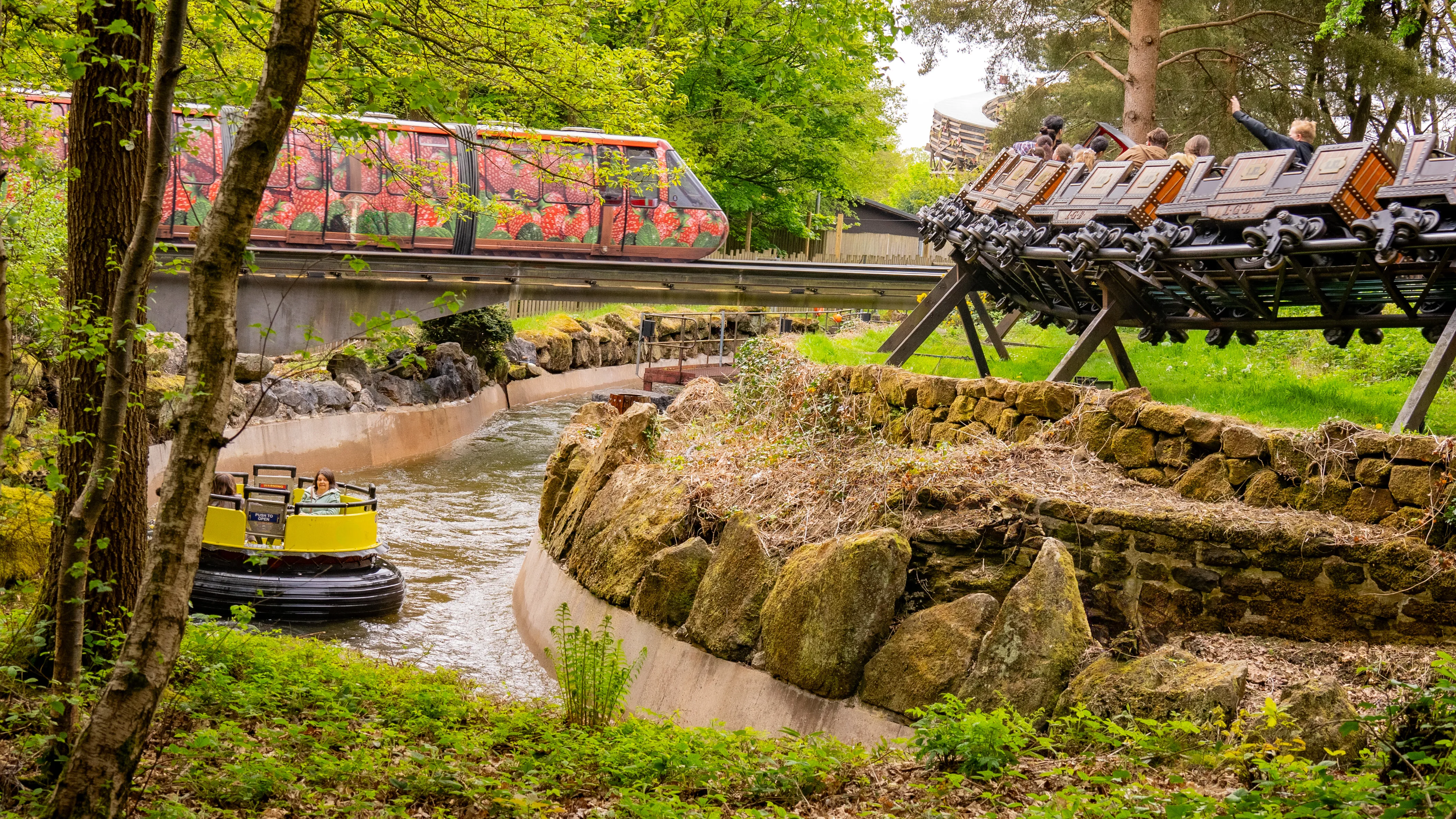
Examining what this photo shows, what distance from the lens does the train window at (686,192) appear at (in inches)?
859

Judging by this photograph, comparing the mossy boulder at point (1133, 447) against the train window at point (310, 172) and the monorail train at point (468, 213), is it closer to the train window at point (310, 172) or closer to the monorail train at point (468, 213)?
the monorail train at point (468, 213)

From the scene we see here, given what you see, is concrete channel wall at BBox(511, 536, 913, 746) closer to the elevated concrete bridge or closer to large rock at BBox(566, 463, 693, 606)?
large rock at BBox(566, 463, 693, 606)

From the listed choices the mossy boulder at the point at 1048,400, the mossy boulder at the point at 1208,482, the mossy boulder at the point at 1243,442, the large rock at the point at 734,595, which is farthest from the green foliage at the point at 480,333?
the mossy boulder at the point at 1243,442

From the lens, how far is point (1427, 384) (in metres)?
7.46

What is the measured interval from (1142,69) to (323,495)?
12.1 meters

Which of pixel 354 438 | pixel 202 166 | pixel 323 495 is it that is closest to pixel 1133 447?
pixel 323 495

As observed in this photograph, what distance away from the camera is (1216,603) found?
7.34 metres

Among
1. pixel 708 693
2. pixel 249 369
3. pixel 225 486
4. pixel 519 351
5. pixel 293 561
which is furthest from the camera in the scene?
pixel 519 351

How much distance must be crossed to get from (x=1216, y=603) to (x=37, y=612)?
23.5 feet

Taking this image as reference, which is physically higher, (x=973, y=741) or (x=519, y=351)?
(x=973, y=741)

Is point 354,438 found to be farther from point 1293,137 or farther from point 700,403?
point 1293,137

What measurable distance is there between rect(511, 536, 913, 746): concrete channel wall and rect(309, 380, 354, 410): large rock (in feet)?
41.5

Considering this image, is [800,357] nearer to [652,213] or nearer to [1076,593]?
[1076,593]

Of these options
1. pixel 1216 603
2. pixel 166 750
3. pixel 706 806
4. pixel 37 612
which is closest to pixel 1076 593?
pixel 1216 603
